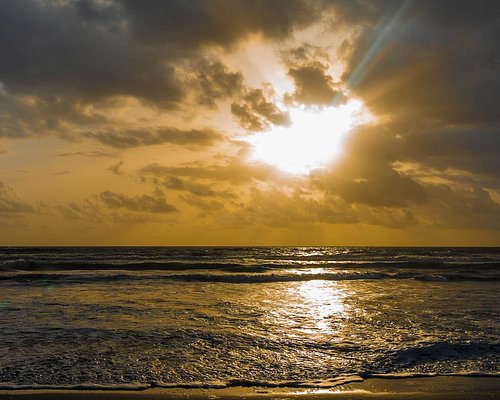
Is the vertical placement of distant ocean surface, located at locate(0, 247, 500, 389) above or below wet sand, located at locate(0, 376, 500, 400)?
above

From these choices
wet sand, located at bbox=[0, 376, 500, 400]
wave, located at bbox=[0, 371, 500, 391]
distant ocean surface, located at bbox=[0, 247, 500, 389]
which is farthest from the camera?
distant ocean surface, located at bbox=[0, 247, 500, 389]

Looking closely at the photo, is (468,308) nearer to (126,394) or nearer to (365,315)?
(365,315)

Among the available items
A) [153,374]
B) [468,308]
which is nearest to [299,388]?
[153,374]

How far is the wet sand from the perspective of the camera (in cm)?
688

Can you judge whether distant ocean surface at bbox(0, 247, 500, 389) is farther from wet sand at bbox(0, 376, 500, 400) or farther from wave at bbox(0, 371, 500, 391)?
wet sand at bbox(0, 376, 500, 400)

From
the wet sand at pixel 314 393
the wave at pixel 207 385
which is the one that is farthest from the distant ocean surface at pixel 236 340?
the wet sand at pixel 314 393

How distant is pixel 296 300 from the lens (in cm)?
1875

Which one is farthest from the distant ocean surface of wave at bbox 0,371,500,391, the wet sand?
the wet sand

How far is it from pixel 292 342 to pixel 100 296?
11969mm

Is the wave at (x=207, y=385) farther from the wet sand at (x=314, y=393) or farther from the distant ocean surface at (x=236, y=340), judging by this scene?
the wet sand at (x=314, y=393)

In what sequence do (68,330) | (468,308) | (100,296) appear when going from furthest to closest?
(100,296), (468,308), (68,330)

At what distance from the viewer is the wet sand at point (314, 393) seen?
6.88 metres

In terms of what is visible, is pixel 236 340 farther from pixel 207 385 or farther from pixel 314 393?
pixel 314 393

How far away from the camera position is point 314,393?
7.06 meters
